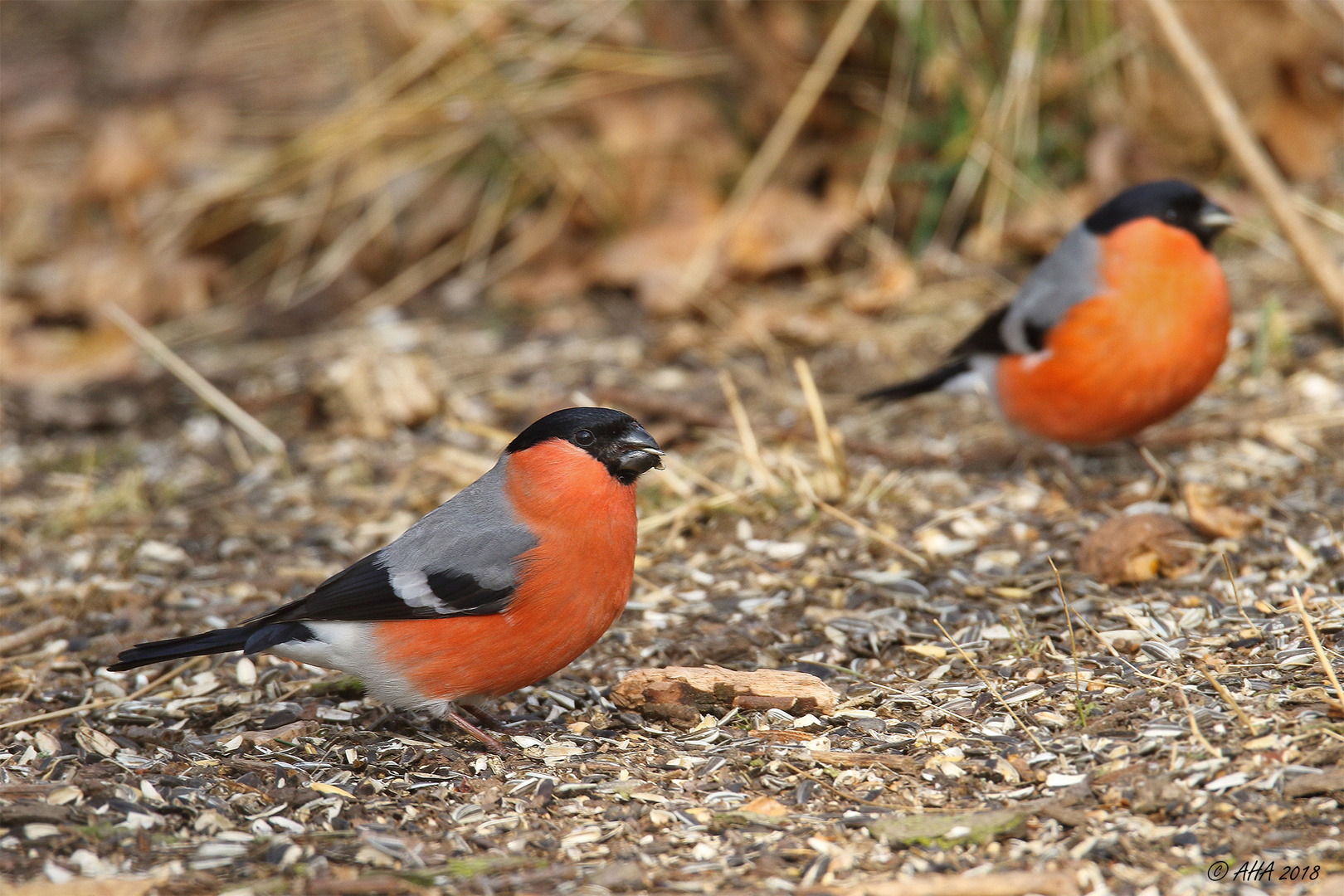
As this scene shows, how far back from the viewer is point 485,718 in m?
3.59

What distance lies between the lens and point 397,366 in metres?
5.79

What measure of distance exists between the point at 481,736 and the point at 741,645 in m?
0.85

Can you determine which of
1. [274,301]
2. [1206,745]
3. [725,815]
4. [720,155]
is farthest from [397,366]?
[1206,745]

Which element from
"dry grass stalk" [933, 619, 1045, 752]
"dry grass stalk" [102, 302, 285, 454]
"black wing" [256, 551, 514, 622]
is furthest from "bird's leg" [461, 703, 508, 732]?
"dry grass stalk" [102, 302, 285, 454]

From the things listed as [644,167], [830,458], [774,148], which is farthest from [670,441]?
[644,167]

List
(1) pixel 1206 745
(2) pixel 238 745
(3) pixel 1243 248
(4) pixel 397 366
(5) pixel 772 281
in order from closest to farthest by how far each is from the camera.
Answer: (1) pixel 1206 745 → (2) pixel 238 745 → (4) pixel 397 366 → (3) pixel 1243 248 → (5) pixel 772 281

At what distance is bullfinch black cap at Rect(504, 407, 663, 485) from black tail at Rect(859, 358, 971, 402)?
2019 mm

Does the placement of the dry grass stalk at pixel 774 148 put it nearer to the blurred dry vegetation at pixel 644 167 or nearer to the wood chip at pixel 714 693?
the blurred dry vegetation at pixel 644 167

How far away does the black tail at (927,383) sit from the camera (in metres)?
5.39

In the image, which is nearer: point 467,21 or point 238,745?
point 238,745

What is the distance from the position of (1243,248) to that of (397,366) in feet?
13.5

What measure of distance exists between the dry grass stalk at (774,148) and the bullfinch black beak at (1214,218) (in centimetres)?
256

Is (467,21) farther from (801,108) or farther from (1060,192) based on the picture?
(1060,192)

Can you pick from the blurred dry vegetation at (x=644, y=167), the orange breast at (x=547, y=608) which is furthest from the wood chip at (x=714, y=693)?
the blurred dry vegetation at (x=644, y=167)
